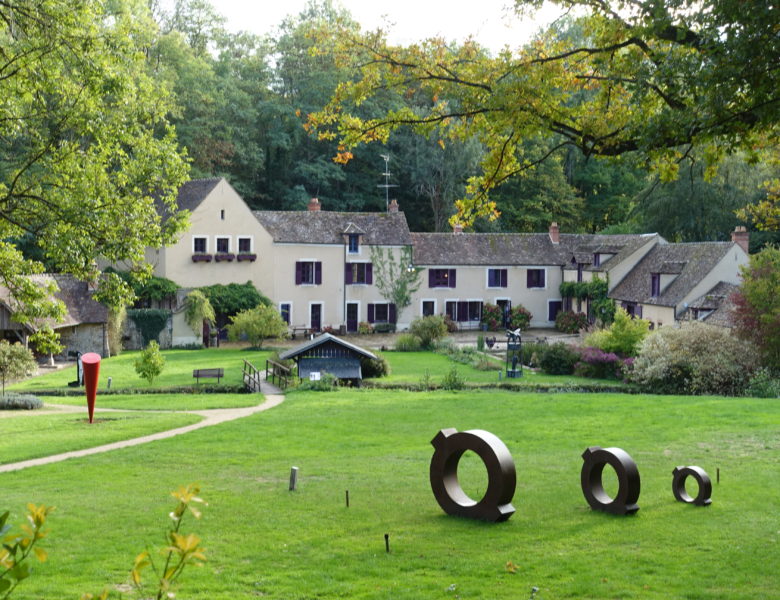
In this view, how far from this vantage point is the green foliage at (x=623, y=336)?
128 ft

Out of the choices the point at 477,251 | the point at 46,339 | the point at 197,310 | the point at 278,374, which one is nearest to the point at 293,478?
the point at 46,339

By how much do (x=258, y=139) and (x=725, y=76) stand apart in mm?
63807

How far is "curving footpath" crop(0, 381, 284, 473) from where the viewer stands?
19.2 meters

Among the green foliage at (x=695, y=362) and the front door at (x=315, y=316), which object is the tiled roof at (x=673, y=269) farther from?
the front door at (x=315, y=316)

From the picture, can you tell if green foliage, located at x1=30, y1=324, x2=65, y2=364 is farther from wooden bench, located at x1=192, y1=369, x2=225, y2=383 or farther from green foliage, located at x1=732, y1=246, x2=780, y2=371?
green foliage, located at x1=732, y1=246, x2=780, y2=371

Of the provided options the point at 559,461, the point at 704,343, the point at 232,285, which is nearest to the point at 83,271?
the point at 559,461

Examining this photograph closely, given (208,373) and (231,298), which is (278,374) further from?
(231,298)

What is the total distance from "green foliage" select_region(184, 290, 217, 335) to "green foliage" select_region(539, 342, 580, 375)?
63.5 feet

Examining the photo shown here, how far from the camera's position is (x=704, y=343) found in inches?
1357

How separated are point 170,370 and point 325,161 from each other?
33.7m

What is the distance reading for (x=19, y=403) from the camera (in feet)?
96.0

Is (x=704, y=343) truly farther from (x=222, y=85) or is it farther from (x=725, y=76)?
(x=222, y=85)

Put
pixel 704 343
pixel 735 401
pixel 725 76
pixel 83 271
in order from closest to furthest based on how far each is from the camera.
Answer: pixel 725 76, pixel 83 271, pixel 735 401, pixel 704 343

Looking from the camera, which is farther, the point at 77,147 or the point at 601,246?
the point at 601,246
